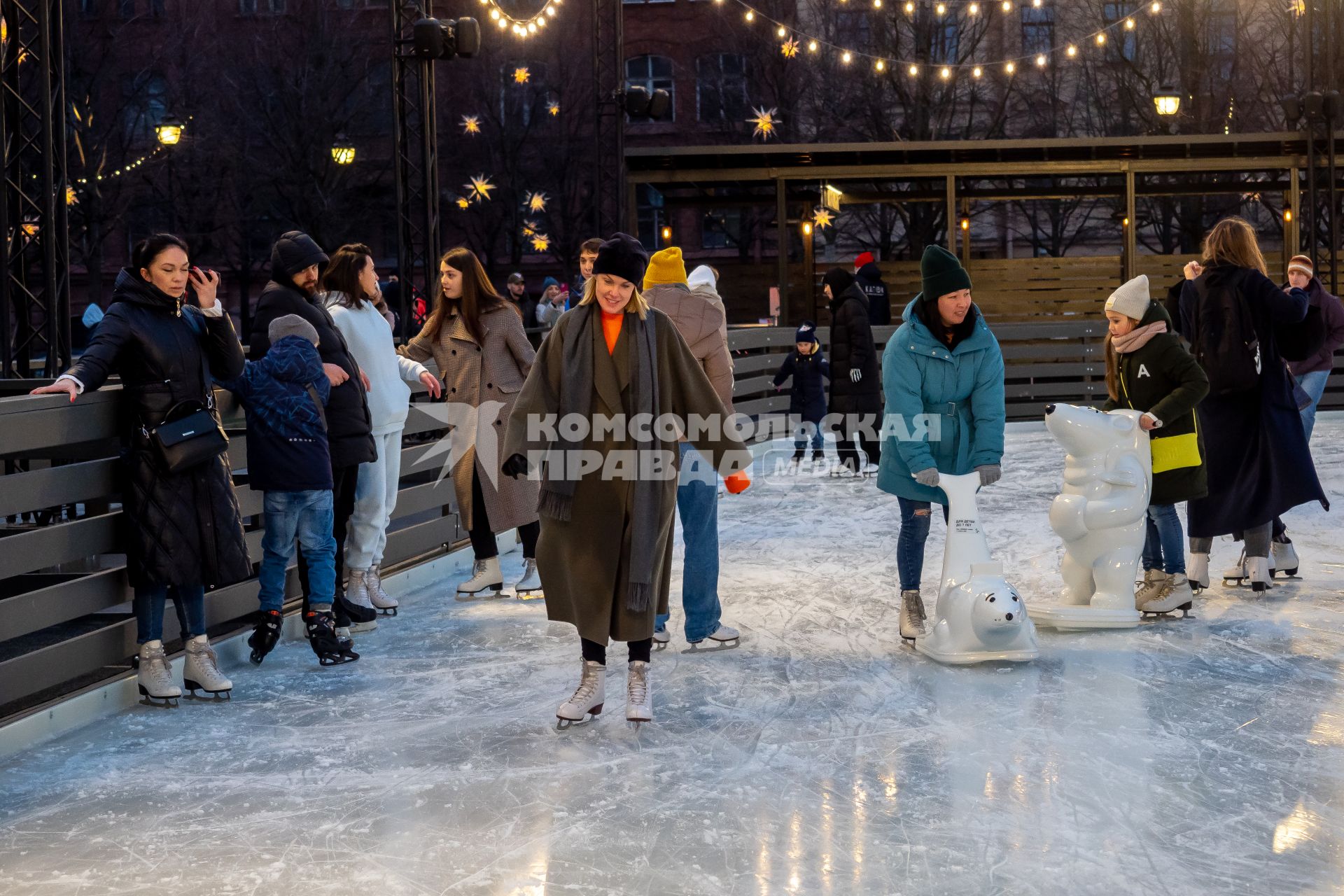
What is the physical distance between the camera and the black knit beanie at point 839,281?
36.4 feet

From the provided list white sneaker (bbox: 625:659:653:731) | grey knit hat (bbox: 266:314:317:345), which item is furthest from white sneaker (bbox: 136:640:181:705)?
white sneaker (bbox: 625:659:653:731)

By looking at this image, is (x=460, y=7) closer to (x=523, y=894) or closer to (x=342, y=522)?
(x=342, y=522)

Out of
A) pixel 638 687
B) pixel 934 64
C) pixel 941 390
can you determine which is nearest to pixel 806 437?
pixel 941 390

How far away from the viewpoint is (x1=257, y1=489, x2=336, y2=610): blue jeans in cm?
559

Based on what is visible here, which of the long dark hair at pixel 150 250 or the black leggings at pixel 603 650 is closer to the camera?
the black leggings at pixel 603 650

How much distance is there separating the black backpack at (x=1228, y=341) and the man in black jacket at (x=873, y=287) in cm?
715

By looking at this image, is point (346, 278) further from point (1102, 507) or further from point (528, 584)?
point (1102, 507)

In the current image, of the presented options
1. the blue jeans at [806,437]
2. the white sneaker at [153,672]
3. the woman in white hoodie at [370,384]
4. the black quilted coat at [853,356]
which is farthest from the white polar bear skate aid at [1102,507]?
the blue jeans at [806,437]

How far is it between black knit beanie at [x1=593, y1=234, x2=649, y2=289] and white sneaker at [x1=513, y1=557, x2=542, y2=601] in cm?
266

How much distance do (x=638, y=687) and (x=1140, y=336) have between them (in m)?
2.80

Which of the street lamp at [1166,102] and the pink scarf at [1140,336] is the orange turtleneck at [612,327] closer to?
the pink scarf at [1140,336]

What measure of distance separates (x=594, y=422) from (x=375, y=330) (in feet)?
6.84

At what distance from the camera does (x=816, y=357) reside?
12594mm

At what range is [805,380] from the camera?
12.5 m
